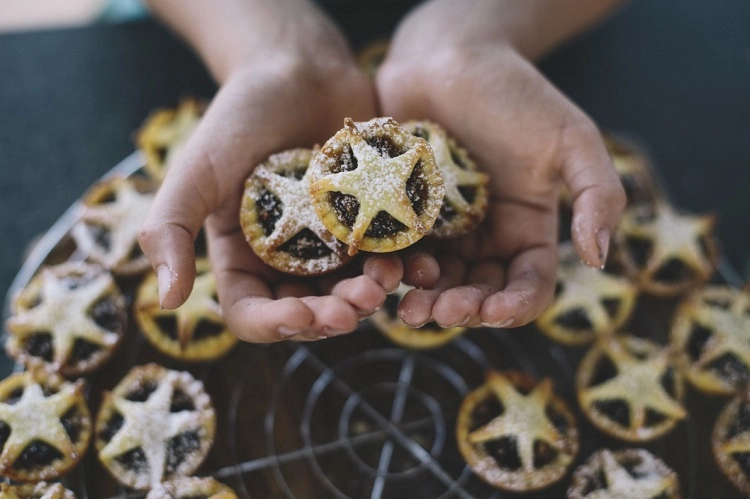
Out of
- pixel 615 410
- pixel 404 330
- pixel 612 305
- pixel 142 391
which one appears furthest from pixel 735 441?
pixel 142 391

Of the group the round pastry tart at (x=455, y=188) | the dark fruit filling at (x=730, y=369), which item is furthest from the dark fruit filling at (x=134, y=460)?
the dark fruit filling at (x=730, y=369)

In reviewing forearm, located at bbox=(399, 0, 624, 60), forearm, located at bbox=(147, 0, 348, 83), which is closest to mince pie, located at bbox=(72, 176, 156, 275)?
forearm, located at bbox=(147, 0, 348, 83)

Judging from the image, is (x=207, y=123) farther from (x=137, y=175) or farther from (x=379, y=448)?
(x=379, y=448)

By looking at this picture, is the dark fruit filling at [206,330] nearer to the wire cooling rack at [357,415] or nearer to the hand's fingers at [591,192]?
the wire cooling rack at [357,415]

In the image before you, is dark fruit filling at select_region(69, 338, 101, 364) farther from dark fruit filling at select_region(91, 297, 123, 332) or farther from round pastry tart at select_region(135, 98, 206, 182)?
round pastry tart at select_region(135, 98, 206, 182)

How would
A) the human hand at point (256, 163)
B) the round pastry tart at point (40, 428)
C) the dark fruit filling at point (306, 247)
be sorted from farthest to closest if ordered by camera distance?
the round pastry tart at point (40, 428) → the dark fruit filling at point (306, 247) → the human hand at point (256, 163)
